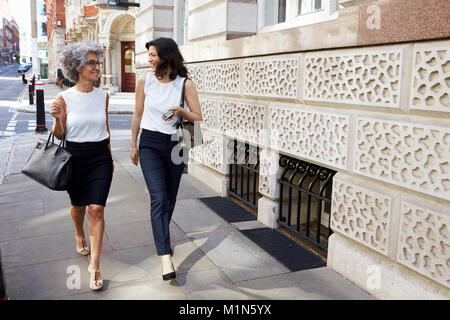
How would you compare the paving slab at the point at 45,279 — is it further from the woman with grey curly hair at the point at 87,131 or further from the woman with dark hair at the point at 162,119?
the woman with dark hair at the point at 162,119

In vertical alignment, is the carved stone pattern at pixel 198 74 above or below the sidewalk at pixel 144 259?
above

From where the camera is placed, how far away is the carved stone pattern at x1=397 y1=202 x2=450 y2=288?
2650 mm

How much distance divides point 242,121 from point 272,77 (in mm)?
871

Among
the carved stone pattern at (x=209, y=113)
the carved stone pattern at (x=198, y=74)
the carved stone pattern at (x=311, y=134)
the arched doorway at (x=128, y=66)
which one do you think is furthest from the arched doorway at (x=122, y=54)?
the carved stone pattern at (x=311, y=134)

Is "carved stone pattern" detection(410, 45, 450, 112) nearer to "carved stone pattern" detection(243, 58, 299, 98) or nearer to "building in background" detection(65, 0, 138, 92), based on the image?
"carved stone pattern" detection(243, 58, 299, 98)

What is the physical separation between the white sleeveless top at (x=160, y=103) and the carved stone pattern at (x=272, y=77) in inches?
47.3

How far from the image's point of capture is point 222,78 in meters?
5.74

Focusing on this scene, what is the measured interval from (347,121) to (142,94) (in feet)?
5.45

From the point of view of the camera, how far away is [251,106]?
5.00 m

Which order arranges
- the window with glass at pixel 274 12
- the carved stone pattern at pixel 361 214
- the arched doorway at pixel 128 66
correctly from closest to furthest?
the carved stone pattern at pixel 361 214 < the window with glass at pixel 274 12 < the arched doorway at pixel 128 66

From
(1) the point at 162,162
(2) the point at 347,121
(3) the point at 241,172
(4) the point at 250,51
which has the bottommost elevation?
(3) the point at 241,172

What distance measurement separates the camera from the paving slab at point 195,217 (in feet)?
15.5
